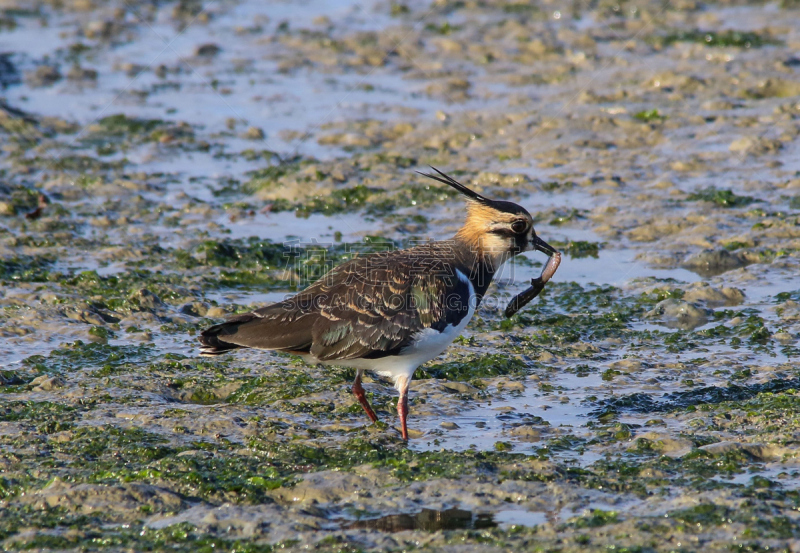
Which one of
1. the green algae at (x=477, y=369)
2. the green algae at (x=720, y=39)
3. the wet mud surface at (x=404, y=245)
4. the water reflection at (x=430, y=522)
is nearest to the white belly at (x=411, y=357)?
the wet mud surface at (x=404, y=245)

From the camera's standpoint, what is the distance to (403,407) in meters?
6.79

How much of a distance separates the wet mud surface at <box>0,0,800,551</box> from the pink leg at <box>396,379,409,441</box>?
116mm

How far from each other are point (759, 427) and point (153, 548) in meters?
4.06

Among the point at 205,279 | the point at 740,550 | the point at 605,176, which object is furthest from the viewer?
the point at 605,176

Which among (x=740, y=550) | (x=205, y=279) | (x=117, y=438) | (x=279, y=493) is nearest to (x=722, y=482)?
(x=740, y=550)

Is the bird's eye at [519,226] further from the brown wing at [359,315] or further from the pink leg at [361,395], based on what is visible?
the pink leg at [361,395]

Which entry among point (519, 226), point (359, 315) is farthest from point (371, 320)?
point (519, 226)

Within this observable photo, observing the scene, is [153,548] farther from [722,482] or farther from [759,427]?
[759,427]

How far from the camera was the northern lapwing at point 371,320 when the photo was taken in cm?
690

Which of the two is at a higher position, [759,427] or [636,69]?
[636,69]

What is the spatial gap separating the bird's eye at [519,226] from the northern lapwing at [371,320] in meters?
0.70

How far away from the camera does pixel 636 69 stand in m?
14.6

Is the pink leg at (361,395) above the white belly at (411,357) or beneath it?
beneath

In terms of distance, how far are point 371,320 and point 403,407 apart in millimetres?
689
